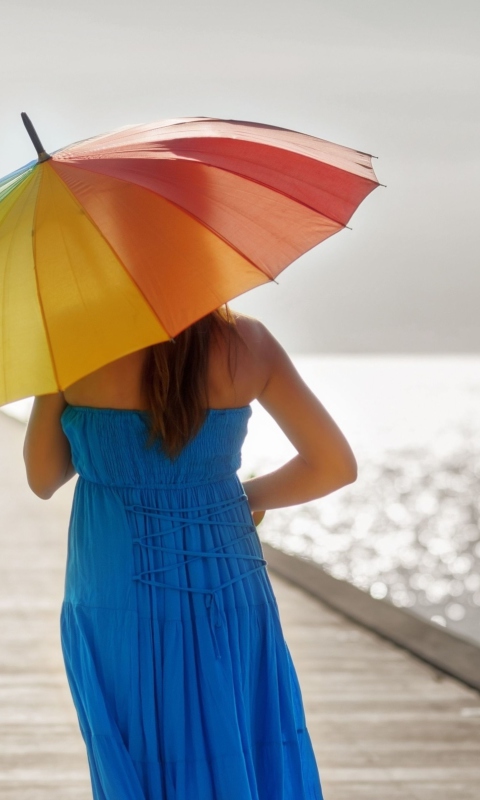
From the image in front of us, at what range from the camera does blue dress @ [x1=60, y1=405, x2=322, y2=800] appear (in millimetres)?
1938

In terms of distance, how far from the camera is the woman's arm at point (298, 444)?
198cm

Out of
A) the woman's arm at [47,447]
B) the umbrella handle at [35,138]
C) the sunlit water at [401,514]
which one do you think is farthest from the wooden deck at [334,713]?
the umbrella handle at [35,138]

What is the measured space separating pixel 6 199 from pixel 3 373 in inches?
11.9

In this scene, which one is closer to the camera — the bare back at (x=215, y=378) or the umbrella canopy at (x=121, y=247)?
the umbrella canopy at (x=121, y=247)

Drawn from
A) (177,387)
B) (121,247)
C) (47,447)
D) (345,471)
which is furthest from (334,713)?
(121,247)

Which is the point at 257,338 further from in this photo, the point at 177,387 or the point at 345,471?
the point at 345,471

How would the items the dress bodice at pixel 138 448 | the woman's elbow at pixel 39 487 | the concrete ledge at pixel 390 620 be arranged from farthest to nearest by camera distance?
the concrete ledge at pixel 390 620
the woman's elbow at pixel 39 487
the dress bodice at pixel 138 448

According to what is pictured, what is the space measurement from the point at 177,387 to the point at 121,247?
0.23 meters

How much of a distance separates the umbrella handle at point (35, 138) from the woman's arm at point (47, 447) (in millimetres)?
392

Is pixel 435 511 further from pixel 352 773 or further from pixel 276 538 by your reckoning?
pixel 352 773

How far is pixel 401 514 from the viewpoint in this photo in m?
20.2

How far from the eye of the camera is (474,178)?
81.8 metres

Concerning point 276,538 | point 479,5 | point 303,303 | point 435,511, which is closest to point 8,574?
point 276,538

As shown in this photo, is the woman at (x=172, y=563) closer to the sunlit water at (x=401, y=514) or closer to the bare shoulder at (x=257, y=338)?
the bare shoulder at (x=257, y=338)
